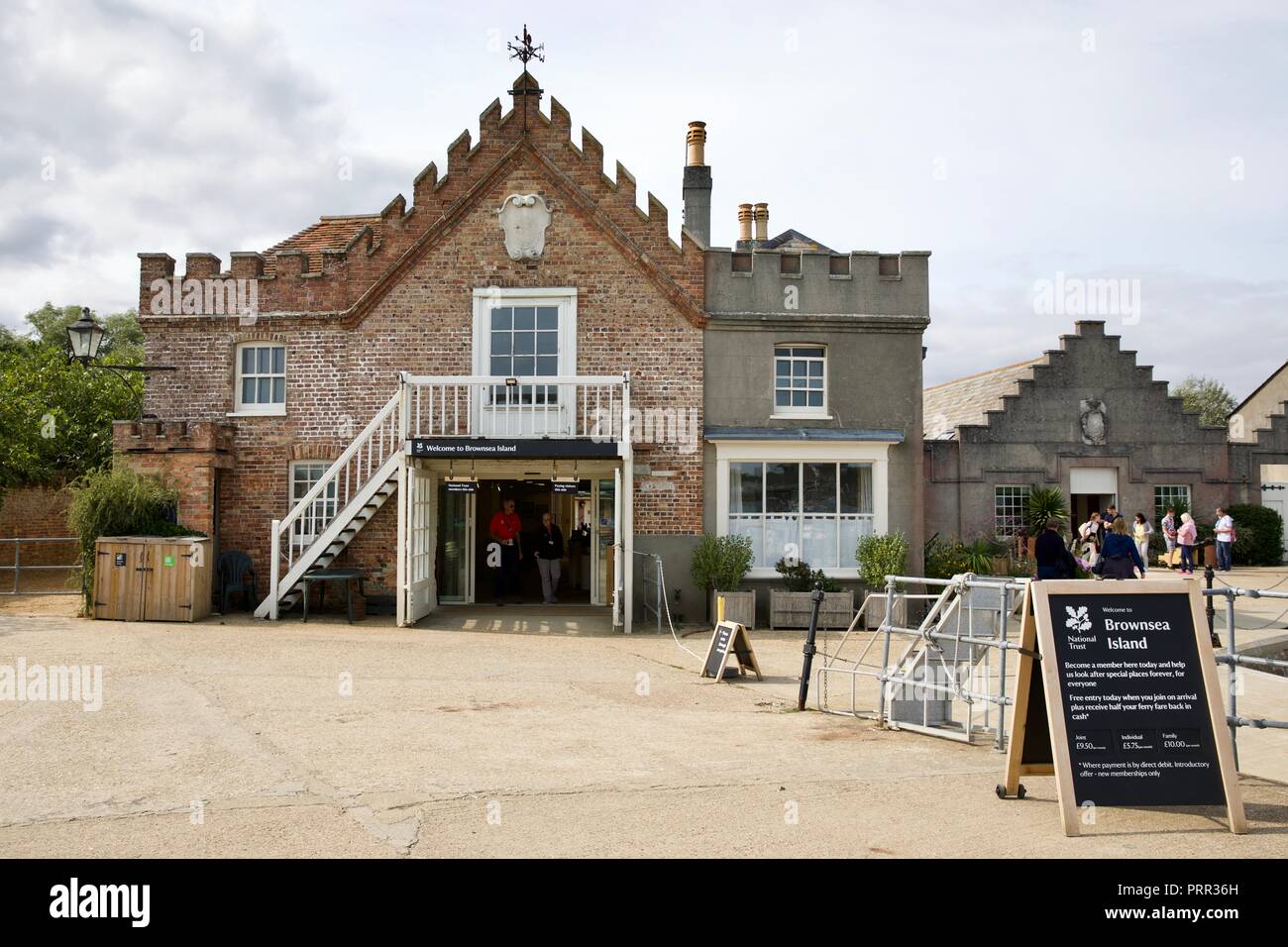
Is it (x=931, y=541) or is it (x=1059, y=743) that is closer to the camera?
(x=1059, y=743)

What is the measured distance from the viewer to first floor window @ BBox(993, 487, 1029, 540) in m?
26.7

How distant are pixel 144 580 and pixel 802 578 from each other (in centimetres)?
1054

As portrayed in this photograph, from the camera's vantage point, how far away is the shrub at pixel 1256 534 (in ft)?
92.0

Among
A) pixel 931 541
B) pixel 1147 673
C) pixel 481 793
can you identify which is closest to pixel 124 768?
pixel 481 793

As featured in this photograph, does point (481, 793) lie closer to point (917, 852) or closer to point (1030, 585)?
point (917, 852)

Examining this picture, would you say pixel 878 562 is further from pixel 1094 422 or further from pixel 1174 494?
pixel 1174 494

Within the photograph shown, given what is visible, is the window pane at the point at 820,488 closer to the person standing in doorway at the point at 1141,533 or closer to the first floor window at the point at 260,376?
the first floor window at the point at 260,376

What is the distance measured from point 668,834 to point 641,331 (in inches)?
511

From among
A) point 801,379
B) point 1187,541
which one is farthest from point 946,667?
point 1187,541

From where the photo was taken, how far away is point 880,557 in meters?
17.2

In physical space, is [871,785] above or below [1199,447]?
below

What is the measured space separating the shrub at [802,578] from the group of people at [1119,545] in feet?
12.2

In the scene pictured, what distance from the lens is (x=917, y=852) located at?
5.41 meters

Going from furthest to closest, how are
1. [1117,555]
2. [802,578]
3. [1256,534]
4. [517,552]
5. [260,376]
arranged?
[1256,534], [517,552], [260,376], [802,578], [1117,555]
